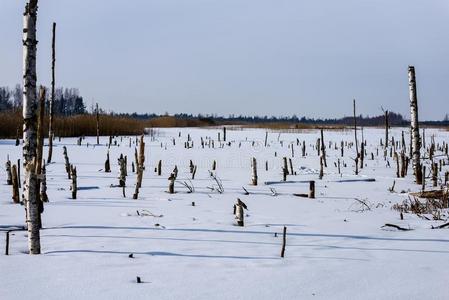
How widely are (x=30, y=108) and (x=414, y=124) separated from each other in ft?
40.0

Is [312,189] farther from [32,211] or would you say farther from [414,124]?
[32,211]

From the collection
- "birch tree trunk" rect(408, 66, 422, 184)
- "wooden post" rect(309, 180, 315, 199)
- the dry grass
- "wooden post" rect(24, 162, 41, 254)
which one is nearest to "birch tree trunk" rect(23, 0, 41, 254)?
"wooden post" rect(24, 162, 41, 254)

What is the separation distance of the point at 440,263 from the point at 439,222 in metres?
2.84

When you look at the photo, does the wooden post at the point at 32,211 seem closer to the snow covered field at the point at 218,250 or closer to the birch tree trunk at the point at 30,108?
the birch tree trunk at the point at 30,108

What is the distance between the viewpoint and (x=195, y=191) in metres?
11.6

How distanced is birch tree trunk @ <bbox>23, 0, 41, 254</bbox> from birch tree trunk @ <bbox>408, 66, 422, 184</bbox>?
11.9m

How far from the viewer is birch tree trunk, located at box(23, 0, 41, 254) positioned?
15.8 feet

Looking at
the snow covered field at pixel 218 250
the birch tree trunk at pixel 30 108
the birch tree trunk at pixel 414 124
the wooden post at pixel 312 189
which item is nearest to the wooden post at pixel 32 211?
the birch tree trunk at pixel 30 108

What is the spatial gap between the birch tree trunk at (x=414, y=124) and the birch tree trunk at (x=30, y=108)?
39.1 feet

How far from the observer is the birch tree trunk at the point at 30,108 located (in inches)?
190

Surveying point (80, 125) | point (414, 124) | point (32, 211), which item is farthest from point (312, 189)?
point (80, 125)

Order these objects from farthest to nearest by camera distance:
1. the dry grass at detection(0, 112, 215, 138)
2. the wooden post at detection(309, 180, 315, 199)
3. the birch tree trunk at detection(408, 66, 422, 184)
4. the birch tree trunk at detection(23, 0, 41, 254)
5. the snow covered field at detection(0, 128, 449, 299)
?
1. the dry grass at detection(0, 112, 215, 138)
2. the birch tree trunk at detection(408, 66, 422, 184)
3. the wooden post at detection(309, 180, 315, 199)
4. the birch tree trunk at detection(23, 0, 41, 254)
5. the snow covered field at detection(0, 128, 449, 299)

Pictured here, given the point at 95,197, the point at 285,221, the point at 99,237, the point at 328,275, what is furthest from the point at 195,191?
the point at 328,275

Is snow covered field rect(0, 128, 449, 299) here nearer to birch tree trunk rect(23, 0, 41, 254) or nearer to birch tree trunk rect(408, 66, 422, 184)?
birch tree trunk rect(23, 0, 41, 254)
